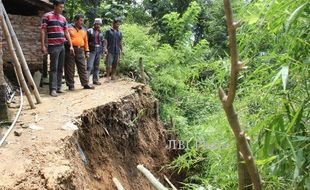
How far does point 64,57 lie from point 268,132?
7027 mm

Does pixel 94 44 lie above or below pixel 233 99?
below

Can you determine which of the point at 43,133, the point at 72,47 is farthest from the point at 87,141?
the point at 72,47

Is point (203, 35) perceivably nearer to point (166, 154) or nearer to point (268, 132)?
point (166, 154)

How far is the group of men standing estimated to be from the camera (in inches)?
313

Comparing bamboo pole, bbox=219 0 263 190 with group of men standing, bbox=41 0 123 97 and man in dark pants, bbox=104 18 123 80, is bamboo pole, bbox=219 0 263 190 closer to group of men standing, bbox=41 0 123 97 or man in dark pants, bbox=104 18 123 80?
group of men standing, bbox=41 0 123 97

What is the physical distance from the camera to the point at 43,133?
5.39m

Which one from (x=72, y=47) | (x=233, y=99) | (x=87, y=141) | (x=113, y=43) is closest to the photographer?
(x=233, y=99)

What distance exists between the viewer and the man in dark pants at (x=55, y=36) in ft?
25.8

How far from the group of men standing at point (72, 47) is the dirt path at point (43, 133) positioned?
539 millimetres

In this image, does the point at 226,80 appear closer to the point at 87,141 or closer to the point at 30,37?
the point at 87,141

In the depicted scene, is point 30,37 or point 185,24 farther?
point 185,24

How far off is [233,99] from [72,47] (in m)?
7.78

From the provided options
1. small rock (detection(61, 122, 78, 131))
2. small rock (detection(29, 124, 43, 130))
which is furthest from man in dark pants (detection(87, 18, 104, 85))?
small rock (detection(29, 124, 43, 130))

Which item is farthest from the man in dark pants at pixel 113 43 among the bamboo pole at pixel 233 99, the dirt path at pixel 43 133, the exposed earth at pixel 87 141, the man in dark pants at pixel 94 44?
the bamboo pole at pixel 233 99
